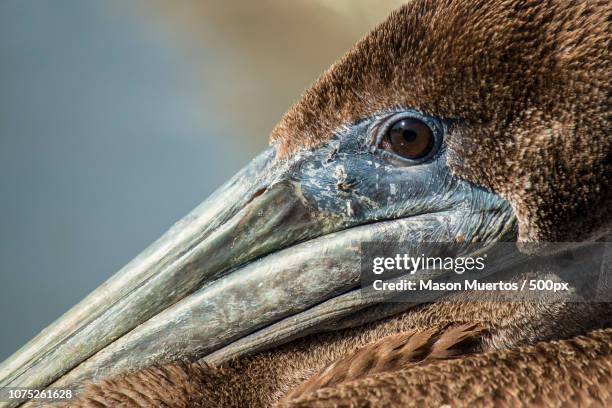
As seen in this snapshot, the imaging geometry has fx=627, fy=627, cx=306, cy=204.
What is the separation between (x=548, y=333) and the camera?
1.90 m

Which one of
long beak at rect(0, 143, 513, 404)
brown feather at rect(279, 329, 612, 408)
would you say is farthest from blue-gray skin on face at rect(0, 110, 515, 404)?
brown feather at rect(279, 329, 612, 408)

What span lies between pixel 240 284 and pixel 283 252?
170mm

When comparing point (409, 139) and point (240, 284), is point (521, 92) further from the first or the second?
point (240, 284)

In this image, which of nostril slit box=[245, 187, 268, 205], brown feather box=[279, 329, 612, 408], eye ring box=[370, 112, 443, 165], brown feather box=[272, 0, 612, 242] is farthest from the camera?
nostril slit box=[245, 187, 268, 205]

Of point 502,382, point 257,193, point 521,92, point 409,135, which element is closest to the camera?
point 502,382

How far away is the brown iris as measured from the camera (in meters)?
1.97

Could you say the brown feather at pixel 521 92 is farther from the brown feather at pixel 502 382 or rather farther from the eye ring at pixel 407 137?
the brown feather at pixel 502 382

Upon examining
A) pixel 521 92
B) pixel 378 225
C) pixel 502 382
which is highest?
pixel 521 92

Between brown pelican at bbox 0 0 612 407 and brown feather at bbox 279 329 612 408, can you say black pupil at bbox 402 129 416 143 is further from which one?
brown feather at bbox 279 329 612 408

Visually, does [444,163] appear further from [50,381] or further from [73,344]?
[50,381]

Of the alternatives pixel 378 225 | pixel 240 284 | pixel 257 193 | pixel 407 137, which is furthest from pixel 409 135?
pixel 240 284

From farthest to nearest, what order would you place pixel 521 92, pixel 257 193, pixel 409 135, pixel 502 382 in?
pixel 257 193 < pixel 409 135 < pixel 521 92 < pixel 502 382

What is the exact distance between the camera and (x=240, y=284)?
1.99 m

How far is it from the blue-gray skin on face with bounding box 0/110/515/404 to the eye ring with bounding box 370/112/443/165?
0.01 m
